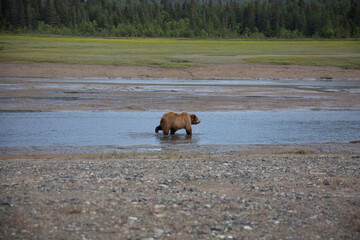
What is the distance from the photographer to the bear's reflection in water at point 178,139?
14.5 m

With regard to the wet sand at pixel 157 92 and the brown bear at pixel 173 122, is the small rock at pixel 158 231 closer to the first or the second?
the brown bear at pixel 173 122

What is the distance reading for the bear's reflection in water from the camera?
47.5 feet

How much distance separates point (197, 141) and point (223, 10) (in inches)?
4829

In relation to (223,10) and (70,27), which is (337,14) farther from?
(70,27)

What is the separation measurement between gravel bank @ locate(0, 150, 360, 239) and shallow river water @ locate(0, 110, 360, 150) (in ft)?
12.6

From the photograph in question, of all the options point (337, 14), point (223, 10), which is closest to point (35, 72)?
point (223, 10)

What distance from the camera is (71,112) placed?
66.6 feet

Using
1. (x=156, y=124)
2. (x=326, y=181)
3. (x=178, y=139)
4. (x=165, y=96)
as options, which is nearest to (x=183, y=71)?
(x=165, y=96)

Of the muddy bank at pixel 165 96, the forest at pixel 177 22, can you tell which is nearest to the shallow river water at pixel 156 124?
the muddy bank at pixel 165 96

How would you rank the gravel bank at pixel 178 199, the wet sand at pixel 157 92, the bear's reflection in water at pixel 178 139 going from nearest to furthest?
the gravel bank at pixel 178 199 → the bear's reflection in water at pixel 178 139 → the wet sand at pixel 157 92

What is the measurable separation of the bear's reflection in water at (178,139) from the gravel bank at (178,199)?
3794 mm

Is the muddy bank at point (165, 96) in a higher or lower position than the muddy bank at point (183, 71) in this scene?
lower

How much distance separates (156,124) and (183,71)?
881 inches

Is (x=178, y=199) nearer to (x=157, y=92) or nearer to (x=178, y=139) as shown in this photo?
(x=178, y=139)
